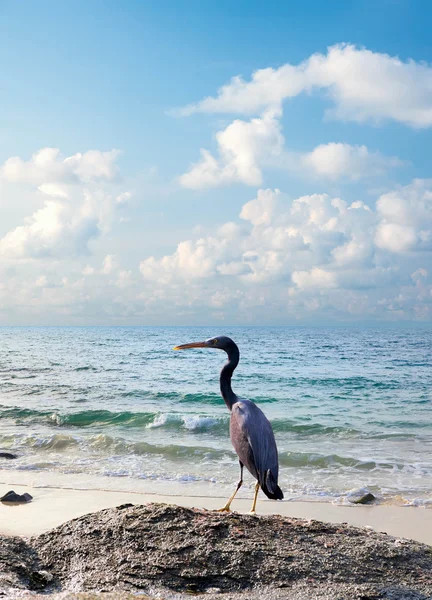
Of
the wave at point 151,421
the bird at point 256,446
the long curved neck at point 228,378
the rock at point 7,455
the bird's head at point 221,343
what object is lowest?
the wave at point 151,421

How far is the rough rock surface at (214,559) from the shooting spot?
309 centimetres

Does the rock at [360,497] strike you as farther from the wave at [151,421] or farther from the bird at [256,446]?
Answer: the wave at [151,421]

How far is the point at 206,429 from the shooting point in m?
12.4

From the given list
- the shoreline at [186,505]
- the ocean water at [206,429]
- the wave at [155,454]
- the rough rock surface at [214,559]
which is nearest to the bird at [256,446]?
the rough rock surface at [214,559]

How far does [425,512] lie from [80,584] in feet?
15.4

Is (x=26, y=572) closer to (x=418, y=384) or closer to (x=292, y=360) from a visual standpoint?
(x=418, y=384)

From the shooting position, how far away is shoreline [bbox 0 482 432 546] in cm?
557

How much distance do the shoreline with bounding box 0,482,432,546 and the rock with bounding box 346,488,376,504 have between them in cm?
16

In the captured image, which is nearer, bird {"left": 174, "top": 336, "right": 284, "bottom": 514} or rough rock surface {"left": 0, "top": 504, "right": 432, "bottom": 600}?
rough rock surface {"left": 0, "top": 504, "right": 432, "bottom": 600}

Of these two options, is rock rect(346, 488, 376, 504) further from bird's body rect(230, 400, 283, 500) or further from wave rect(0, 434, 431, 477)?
bird's body rect(230, 400, 283, 500)

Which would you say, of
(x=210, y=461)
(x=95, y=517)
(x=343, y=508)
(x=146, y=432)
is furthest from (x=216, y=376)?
(x=95, y=517)

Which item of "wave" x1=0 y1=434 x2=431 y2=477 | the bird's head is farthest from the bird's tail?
"wave" x1=0 y1=434 x2=431 y2=477

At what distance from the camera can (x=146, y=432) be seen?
1209cm

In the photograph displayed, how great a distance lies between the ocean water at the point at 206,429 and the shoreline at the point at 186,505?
417 mm
